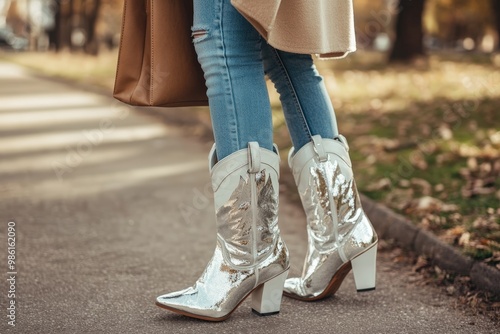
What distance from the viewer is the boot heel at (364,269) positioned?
101 inches

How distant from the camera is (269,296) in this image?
8.06 ft

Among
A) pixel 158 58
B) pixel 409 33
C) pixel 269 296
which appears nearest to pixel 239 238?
pixel 269 296

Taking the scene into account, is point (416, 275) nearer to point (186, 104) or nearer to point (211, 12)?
point (186, 104)

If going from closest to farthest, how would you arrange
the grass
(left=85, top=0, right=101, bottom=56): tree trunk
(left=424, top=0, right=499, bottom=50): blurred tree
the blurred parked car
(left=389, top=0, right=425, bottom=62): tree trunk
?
the grass < (left=389, top=0, right=425, bottom=62): tree trunk < (left=85, top=0, right=101, bottom=56): tree trunk < (left=424, top=0, right=499, bottom=50): blurred tree < the blurred parked car

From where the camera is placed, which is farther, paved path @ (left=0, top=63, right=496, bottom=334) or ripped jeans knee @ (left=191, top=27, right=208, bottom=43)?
paved path @ (left=0, top=63, right=496, bottom=334)

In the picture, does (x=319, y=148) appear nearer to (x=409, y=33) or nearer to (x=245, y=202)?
(x=245, y=202)

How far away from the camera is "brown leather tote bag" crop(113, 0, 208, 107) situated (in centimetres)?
241

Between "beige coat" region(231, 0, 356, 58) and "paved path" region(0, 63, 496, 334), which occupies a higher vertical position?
"beige coat" region(231, 0, 356, 58)

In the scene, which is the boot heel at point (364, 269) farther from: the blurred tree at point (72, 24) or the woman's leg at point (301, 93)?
the blurred tree at point (72, 24)

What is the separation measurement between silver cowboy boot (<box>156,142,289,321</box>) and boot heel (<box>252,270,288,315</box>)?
0.04 ft

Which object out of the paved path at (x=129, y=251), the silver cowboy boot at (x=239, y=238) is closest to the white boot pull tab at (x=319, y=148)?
the silver cowboy boot at (x=239, y=238)

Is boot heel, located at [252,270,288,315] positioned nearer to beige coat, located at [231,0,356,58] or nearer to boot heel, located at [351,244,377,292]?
boot heel, located at [351,244,377,292]

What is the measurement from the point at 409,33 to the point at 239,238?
13.5 metres

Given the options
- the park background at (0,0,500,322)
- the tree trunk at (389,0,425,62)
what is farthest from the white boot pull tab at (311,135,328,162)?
the tree trunk at (389,0,425,62)
